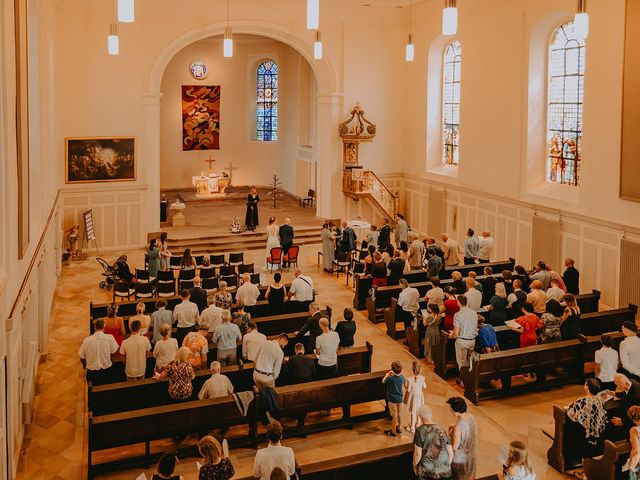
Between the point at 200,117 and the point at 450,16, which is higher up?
the point at 200,117

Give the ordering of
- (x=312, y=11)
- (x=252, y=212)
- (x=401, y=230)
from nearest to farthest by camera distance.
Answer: (x=312, y=11) → (x=401, y=230) → (x=252, y=212)

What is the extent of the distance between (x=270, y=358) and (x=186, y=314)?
267 centimetres

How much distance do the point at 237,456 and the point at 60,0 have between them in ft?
50.8

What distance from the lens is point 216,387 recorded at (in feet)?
30.9

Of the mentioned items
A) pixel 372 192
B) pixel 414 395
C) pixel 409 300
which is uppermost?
pixel 372 192

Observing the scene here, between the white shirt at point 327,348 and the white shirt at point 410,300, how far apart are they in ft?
11.1

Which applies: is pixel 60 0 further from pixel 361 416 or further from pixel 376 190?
pixel 361 416

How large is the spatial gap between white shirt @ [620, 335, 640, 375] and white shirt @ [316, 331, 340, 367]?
4.03 m

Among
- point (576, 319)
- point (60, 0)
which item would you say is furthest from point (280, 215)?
point (576, 319)

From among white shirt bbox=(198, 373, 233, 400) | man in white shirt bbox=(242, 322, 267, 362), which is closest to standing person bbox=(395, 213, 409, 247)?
man in white shirt bbox=(242, 322, 267, 362)

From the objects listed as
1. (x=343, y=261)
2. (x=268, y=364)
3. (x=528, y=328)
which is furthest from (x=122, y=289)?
(x=528, y=328)

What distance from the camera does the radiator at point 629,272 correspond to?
1488cm

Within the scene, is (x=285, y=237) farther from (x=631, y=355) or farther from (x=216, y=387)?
(x=631, y=355)

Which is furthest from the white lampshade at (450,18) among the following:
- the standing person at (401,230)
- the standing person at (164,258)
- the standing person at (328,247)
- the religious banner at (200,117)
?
the religious banner at (200,117)
